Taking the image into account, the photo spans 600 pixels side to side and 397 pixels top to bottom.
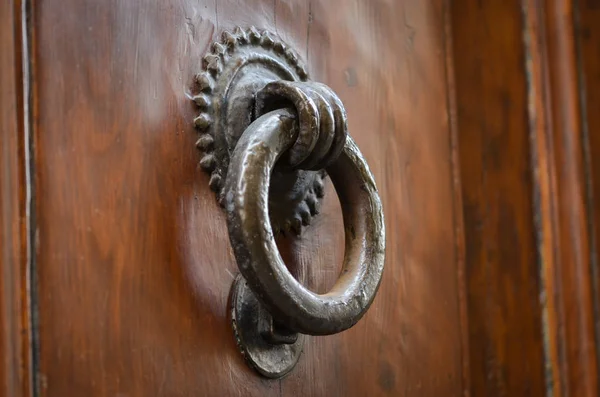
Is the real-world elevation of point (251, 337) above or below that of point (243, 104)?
below

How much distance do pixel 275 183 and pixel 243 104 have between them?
61 millimetres

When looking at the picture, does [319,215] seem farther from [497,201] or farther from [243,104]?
[497,201]

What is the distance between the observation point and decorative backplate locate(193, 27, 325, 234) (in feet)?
1.61

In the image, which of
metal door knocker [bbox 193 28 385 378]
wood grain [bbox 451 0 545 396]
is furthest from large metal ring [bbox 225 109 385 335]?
wood grain [bbox 451 0 545 396]

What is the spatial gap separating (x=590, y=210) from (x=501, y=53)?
6.9 inches

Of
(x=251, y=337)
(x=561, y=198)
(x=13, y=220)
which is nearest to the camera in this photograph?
(x=13, y=220)

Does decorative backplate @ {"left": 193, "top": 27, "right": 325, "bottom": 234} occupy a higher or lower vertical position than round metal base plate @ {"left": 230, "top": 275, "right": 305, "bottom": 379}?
higher

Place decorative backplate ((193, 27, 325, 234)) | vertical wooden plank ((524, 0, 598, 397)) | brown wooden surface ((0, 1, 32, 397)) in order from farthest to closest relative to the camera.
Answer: vertical wooden plank ((524, 0, 598, 397))
decorative backplate ((193, 27, 325, 234))
brown wooden surface ((0, 1, 32, 397))

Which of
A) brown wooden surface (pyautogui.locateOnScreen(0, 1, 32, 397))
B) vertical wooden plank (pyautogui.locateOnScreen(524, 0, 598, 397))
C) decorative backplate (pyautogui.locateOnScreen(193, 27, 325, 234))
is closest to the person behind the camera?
brown wooden surface (pyautogui.locateOnScreen(0, 1, 32, 397))

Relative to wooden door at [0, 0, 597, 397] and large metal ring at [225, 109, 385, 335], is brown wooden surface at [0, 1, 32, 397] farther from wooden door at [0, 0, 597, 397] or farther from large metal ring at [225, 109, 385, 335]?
large metal ring at [225, 109, 385, 335]

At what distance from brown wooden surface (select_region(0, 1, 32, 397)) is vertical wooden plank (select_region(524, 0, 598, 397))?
0.48 metres

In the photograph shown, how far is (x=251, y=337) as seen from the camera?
0.50 m

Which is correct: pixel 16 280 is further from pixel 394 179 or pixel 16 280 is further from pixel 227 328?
pixel 394 179

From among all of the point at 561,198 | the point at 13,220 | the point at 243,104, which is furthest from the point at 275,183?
the point at 561,198
